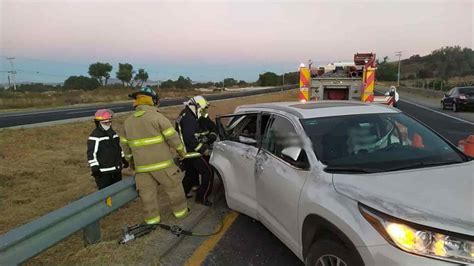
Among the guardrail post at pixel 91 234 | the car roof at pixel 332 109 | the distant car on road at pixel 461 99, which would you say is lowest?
the distant car on road at pixel 461 99

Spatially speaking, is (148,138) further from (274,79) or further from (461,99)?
(274,79)

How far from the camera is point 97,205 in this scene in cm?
427

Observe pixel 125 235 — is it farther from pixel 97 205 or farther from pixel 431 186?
pixel 431 186

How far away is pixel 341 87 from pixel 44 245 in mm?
10650

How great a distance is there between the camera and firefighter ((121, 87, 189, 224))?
4.89 m

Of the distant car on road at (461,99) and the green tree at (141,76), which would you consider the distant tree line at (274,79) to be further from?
the distant car on road at (461,99)

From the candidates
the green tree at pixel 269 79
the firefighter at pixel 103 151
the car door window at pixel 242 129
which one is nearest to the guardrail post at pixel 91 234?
the firefighter at pixel 103 151

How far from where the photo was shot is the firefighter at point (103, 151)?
5.54 m

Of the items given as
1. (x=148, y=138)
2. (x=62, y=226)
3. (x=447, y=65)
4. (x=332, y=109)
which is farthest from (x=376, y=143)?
(x=447, y=65)

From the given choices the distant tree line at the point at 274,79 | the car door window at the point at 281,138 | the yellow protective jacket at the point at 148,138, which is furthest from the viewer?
the distant tree line at the point at 274,79

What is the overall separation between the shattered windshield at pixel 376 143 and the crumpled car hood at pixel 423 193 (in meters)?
0.20

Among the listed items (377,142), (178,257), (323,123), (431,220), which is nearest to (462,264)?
(431,220)

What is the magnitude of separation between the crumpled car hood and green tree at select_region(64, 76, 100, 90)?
305ft

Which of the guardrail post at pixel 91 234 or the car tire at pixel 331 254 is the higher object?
the car tire at pixel 331 254
